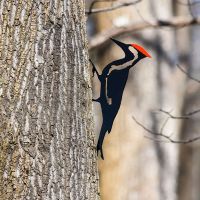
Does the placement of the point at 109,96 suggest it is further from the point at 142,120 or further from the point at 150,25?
the point at 142,120

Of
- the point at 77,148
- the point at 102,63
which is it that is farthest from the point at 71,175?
the point at 102,63

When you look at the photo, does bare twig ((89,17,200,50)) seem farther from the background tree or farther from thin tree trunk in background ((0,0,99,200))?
thin tree trunk in background ((0,0,99,200))

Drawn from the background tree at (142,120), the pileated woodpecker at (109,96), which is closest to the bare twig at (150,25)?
the background tree at (142,120)

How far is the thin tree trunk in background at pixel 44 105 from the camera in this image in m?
2.17

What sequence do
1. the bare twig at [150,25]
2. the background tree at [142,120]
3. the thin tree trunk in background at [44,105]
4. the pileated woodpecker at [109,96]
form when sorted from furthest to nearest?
the background tree at [142,120]
the bare twig at [150,25]
the pileated woodpecker at [109,96]
the thin tree trunk in background at [44,105]

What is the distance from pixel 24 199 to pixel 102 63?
4030mm

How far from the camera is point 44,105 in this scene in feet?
7.27

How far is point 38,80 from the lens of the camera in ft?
7.28

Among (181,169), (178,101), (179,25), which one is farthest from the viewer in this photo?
(181,169)

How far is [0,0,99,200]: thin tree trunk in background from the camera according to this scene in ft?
7.13

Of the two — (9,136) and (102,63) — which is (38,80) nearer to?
(9,136)

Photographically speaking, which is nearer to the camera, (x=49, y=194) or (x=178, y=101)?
(x=49, y=194)

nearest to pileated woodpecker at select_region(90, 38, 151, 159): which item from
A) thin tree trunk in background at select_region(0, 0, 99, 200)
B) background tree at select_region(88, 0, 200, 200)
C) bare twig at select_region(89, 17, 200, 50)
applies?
thin tree trunk in background at select_region(0, 0, 99, 200)

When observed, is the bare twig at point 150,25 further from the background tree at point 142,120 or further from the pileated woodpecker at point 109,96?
the pileated woodpecker at point 109,96
